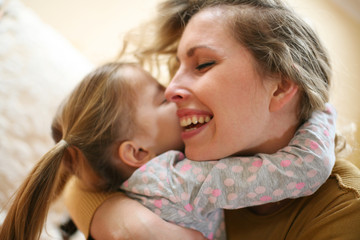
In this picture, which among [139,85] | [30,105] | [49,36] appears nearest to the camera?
[139,85]

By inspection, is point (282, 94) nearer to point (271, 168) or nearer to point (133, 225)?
point (271, 168)

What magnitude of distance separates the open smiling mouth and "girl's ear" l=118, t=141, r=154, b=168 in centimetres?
16

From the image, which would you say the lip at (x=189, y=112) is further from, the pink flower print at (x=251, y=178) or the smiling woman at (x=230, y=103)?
the pink flower print at (x=251, y=178)

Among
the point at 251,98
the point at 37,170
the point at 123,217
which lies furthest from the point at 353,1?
the point at 37,170

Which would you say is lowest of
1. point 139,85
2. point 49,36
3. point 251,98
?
point 251,98

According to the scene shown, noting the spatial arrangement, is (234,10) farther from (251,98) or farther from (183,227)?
(183,227)

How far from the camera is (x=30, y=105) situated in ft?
4.42

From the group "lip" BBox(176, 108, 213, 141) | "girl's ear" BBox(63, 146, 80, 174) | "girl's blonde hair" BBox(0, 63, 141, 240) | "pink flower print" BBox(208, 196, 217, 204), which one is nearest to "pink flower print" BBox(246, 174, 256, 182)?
"pink flower print" BBox(208, 196, 217, 204)

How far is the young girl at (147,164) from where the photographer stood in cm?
85

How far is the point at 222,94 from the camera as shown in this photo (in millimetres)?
918

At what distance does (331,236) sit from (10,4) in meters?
1.69

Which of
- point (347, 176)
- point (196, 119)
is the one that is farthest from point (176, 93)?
point (347, 176)

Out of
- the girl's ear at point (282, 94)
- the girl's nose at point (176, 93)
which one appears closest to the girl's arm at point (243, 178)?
the girl's ear at point (282, 94)

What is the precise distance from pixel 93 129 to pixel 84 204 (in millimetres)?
268
